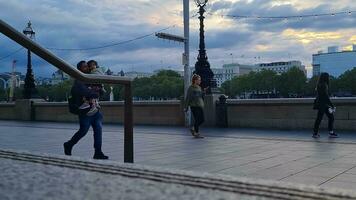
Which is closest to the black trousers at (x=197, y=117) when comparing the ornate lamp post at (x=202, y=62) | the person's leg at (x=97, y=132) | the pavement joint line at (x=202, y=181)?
the ornate lamp post at (x=202, y=62)

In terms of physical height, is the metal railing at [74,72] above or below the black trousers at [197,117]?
above

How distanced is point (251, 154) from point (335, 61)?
227 feet

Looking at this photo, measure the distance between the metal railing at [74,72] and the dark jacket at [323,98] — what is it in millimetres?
7311

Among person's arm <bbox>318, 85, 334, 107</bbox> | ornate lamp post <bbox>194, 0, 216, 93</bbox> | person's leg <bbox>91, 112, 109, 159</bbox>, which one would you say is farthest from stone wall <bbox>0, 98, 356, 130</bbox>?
person's leg <bbox>91, 112, 109, 159</bbox>

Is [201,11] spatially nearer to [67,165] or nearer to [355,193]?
[67,165]

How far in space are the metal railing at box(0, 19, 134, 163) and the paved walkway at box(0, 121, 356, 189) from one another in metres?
1.19

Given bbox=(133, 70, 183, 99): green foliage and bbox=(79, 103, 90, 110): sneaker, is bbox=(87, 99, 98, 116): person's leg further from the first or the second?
bbox=(133, 70, 183, 99): green foliage

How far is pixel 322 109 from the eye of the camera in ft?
41.7

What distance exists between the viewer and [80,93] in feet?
25.9

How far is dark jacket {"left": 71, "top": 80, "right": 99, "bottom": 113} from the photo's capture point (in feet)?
25.9

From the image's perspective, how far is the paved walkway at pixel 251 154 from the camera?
22.3 ft

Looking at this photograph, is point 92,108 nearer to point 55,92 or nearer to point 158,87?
point 55,92

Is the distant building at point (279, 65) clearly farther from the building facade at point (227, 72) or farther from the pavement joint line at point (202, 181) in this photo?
the pavement joint line at point (202, 181)

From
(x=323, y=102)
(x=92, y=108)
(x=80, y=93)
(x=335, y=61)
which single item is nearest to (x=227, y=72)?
(x=335, y=61)
